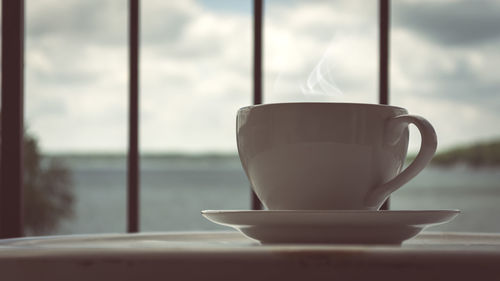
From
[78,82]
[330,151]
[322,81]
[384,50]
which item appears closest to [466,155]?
[78,82]

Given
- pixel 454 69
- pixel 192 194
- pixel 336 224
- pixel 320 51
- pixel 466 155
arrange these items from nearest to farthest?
pixel 336 224 < pixel 320 51 < pixel 454 69 < pixel 466 155 < pixel 192 194

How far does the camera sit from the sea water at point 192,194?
19453 mm

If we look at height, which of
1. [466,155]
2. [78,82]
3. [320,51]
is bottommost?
[466,155]

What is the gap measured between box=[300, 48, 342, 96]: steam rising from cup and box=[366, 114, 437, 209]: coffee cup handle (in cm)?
10

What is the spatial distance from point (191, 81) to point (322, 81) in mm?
21711

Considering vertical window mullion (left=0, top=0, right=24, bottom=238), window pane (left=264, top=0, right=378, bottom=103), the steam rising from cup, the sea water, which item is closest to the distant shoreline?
the sea water

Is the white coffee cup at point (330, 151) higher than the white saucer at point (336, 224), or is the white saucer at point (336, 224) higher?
the white coffee cup at point (330, 151)

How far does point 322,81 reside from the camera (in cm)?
51

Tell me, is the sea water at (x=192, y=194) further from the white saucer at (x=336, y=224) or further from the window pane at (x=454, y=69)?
the white saucer at (x=336, y=224)

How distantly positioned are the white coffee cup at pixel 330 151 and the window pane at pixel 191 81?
20.4m

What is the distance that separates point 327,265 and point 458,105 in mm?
20974

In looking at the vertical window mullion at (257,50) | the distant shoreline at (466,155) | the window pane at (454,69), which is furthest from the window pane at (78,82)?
the vertical window mullion at (257,50)

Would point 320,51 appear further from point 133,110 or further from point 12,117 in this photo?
point 12,117

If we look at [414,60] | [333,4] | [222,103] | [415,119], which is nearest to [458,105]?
[414,60]
